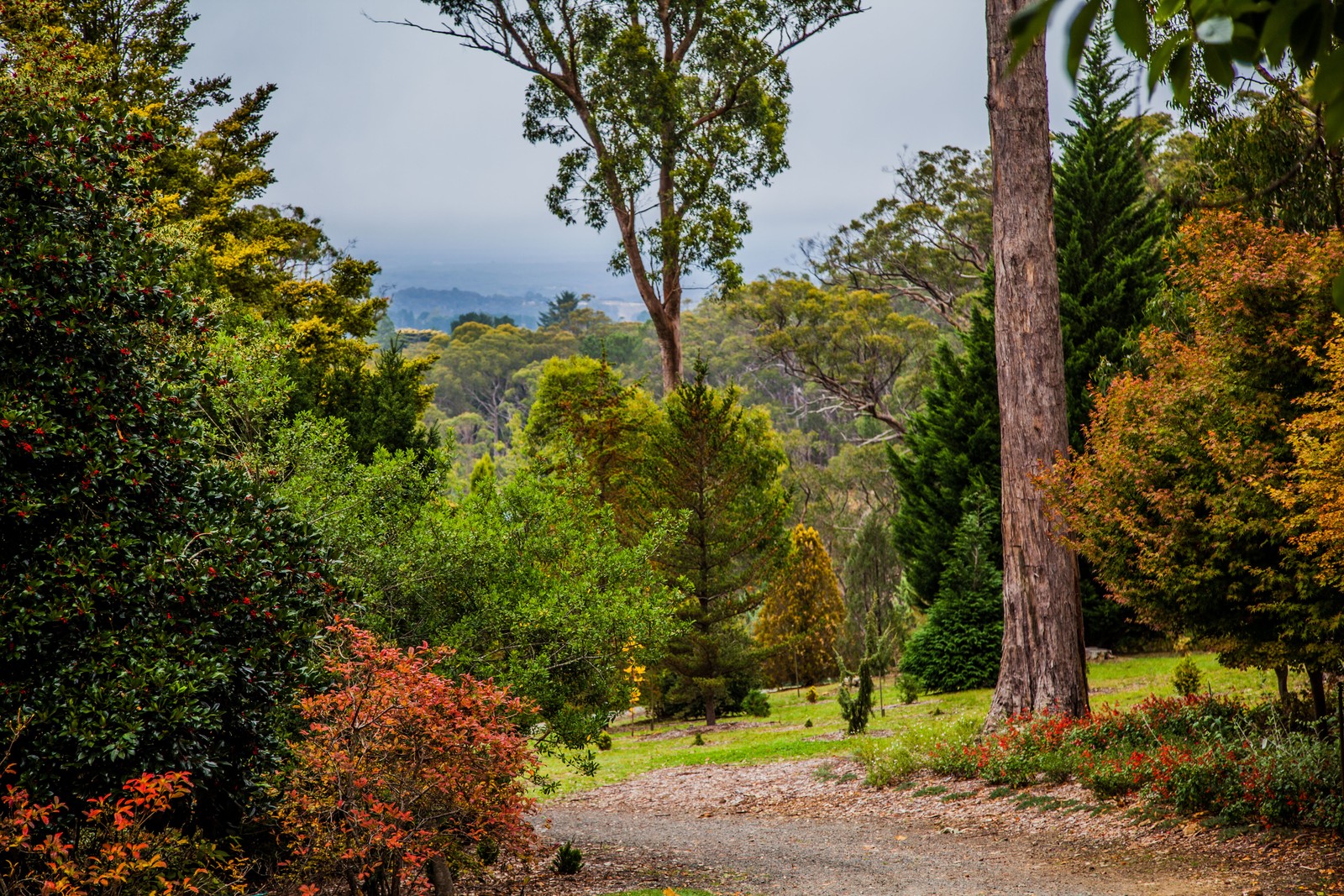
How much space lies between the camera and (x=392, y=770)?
510 centimetres

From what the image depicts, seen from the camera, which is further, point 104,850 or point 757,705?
point 757,705

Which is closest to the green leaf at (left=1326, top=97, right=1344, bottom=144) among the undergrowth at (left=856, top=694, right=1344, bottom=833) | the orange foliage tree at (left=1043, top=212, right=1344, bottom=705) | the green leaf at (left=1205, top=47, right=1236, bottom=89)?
the green leaf at (left=1205, top=47, right=1236, bottom=89)

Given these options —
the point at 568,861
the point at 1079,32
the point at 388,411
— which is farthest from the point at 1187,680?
the point at 388,411

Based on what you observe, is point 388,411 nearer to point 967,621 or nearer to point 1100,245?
point 967,621

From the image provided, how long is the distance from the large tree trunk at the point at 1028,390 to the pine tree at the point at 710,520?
7.16 meters

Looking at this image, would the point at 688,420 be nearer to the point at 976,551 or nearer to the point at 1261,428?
the point at 976,551

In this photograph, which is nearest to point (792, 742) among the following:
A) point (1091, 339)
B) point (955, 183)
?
point (1091, 339)

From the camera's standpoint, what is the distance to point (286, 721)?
5.39 m

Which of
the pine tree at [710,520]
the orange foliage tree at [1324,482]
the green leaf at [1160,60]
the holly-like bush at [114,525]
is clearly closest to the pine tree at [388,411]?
the pine tree at [710,520]

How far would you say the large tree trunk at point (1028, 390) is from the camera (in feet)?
33.7

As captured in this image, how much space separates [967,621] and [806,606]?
21.2 ft

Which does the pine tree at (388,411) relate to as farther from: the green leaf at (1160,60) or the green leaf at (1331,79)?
the green leaf at (1331,79)

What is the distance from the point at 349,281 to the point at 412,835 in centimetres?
1983

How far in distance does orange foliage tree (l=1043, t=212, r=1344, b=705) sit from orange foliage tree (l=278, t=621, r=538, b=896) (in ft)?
16.3
